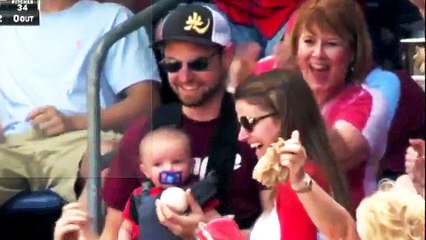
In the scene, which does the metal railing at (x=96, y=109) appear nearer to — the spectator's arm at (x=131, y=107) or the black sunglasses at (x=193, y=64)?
the spectator's arm at (x=131, y=107)

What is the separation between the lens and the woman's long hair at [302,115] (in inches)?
189

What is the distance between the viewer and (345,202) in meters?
4.82

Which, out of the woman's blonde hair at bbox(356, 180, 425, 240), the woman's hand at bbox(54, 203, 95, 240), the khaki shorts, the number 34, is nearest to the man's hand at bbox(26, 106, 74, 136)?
the khaki shorts

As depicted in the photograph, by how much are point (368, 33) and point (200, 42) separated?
710 millimetres

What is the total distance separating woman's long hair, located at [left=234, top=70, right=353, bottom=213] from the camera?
4.81 metres

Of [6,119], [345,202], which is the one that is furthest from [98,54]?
[345,202]

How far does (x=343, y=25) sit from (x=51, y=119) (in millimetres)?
1342

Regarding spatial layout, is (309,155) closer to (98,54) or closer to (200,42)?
(200,42)

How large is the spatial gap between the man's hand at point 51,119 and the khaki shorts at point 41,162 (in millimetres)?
34

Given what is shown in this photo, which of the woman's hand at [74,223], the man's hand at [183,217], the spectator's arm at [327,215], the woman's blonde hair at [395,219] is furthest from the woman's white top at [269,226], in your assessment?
the woman's hand at [74,223]

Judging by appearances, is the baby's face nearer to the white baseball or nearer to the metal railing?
the white baseball

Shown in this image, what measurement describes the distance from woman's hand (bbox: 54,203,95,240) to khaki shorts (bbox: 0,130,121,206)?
0.05 m

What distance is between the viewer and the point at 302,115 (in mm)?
4824
